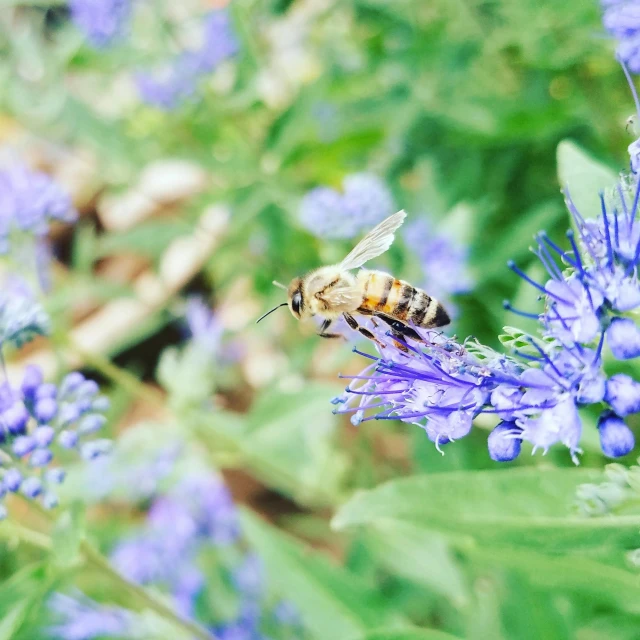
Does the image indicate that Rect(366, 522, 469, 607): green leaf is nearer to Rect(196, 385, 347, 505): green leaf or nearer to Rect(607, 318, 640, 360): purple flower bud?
Rect(196, 385, 347, 505): green leaf

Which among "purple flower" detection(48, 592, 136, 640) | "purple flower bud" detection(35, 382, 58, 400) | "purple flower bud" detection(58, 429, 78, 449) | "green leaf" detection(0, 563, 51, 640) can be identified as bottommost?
"purple flower" detection(48, 592, 136, 640)

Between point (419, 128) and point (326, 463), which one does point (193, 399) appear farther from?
point (419, 128)

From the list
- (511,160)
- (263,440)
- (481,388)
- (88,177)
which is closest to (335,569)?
(263,440)

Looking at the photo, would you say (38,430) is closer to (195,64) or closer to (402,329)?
(402,329)

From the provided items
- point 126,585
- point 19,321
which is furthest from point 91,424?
point 126,585

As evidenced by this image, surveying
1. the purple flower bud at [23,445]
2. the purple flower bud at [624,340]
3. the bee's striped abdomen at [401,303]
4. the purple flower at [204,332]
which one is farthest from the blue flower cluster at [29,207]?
the purple flower bud at [624,340]

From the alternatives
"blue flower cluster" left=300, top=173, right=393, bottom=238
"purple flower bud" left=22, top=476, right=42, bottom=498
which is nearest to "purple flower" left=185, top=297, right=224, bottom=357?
"blue flower cluster" left=300, top=173, right=393, bottom=238
